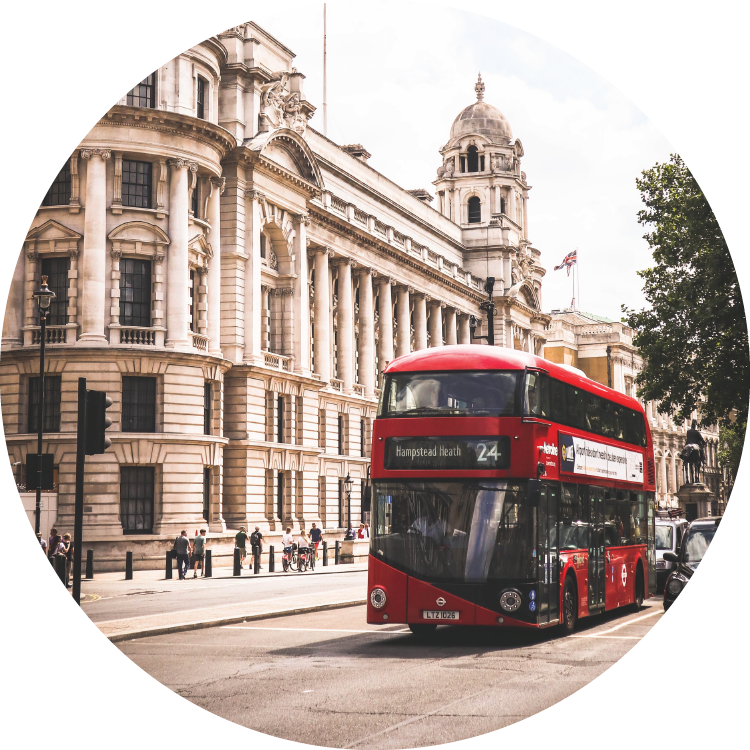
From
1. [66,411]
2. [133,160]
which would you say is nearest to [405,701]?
[66,411]

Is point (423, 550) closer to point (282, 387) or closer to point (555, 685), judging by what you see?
point (555, 685)

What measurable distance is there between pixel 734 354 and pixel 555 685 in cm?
1935

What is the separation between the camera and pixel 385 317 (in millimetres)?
71938

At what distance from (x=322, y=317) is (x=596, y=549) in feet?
141

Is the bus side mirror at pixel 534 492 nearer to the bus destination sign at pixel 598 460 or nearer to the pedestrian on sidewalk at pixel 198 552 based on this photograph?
the bus destination sign at pixel 598 460

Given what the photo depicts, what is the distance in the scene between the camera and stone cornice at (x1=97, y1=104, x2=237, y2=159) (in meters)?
41.8

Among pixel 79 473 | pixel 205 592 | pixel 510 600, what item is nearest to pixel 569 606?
pixel 510 600

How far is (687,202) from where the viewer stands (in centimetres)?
3198

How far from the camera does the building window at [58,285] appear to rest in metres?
42.1

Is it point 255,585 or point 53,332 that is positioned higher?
point 53,332

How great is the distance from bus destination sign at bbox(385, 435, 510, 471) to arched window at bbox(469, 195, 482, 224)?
265ft

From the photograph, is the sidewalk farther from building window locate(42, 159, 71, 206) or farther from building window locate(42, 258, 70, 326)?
building window locate(42, 159, 71, 206)

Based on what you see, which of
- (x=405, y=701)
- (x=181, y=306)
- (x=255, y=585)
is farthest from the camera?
(x=181, y=306)

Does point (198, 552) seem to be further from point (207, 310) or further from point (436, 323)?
point (436, 323)
